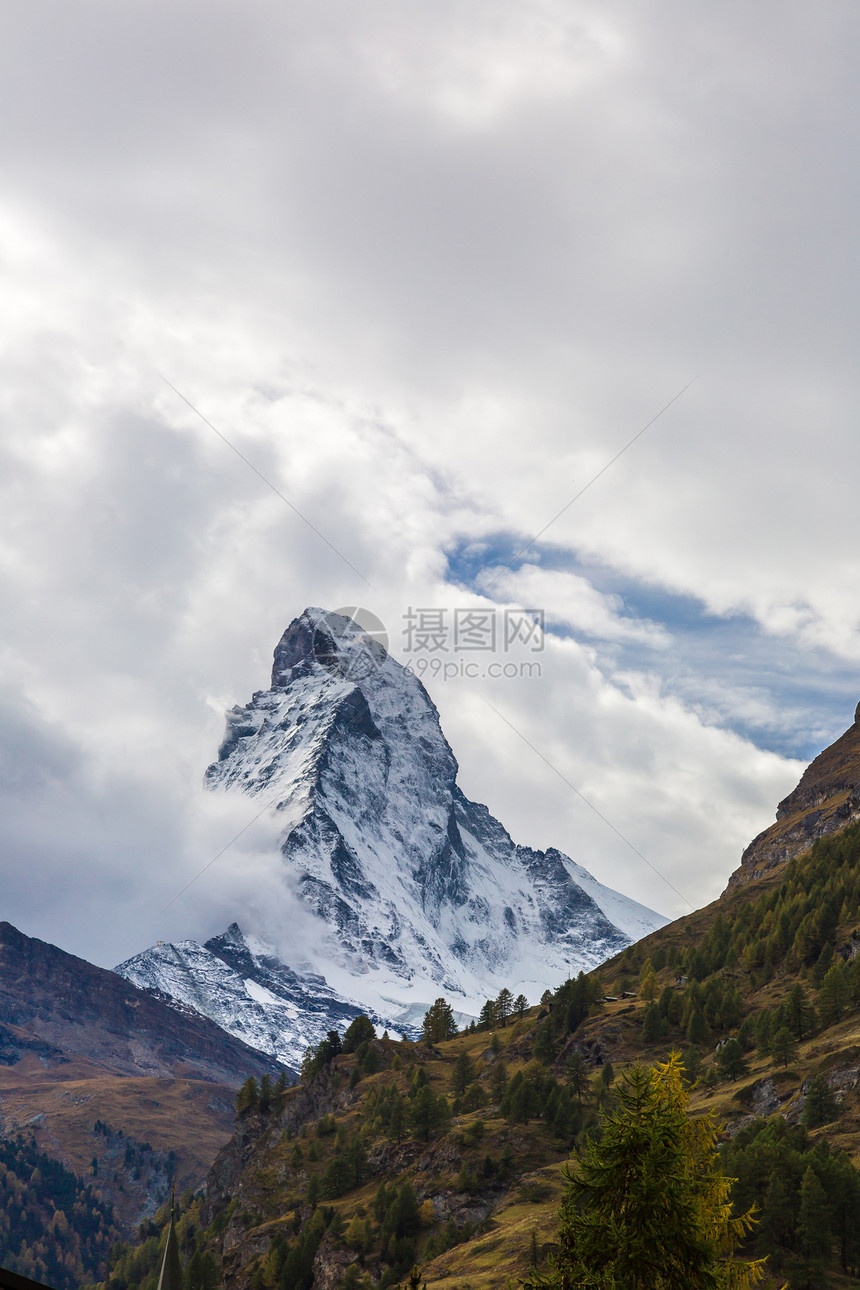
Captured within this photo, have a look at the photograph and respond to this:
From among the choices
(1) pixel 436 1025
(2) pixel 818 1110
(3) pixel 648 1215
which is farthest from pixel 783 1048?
(3) pixel 648 1215

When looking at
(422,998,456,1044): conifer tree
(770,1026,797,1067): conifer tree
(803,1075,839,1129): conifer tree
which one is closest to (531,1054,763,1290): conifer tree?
(803,1075,839,1129): conifer tree

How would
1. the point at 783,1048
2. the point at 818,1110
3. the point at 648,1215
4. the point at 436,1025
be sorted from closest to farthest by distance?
the point at 648,1215, the point at 818,1110, the point at 783,1048, the point at 436,1025

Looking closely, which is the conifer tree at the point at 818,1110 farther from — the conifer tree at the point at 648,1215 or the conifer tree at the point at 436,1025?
the conifer tree at the point at 436,1025

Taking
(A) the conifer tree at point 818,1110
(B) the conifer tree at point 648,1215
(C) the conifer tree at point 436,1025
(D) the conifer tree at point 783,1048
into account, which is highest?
(C) the conifer tree at point 436,1025

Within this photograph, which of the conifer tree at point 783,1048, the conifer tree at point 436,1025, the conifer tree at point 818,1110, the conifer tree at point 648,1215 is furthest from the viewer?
the conifer tree at point 436,1025

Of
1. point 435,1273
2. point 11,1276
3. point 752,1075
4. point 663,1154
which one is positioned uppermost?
point 752,1075

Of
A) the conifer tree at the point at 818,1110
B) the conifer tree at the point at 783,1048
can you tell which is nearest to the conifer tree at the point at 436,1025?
the conifer tree at the point at 783,1048

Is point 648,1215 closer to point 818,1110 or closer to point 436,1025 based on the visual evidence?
point 818,1110

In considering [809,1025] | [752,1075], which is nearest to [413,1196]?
[752,1075]

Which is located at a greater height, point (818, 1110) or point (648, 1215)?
point (818, 1110)

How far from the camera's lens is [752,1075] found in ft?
374

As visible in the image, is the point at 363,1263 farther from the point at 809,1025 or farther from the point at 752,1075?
the point at 809,1025

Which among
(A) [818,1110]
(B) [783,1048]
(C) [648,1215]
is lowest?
(C) [648,1215]

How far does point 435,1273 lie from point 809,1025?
177ft
